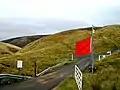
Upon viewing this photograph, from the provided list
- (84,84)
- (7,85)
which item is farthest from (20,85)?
(84,84)

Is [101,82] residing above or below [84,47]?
below

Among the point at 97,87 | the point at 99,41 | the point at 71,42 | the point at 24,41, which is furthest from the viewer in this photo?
the point at 24,41

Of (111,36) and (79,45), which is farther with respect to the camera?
(111,36)

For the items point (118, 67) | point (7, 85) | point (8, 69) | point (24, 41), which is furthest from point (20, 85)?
point (24, 41)

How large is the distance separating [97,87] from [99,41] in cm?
6517

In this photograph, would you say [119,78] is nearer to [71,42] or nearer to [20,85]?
[20,85]

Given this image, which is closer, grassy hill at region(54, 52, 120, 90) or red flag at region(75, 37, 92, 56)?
grassy hill at region(54, 52, 120, 90)

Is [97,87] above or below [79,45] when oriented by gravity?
below

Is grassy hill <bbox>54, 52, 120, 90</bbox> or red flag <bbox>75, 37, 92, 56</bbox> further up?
red flag <bbox>75, 37, 92, 56</bbox>

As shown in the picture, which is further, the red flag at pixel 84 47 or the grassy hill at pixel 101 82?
the red flag at pixel 84 47

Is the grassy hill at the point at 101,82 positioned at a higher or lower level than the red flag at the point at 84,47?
lower

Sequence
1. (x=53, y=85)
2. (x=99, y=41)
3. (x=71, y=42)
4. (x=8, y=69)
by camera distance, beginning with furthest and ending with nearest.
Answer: (x=71, y=42)
(x=99, y=41)
(x=8, y=69)
(x=53, y=85)

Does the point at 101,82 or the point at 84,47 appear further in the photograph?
the point at 84,47

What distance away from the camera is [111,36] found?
93.1 meters
